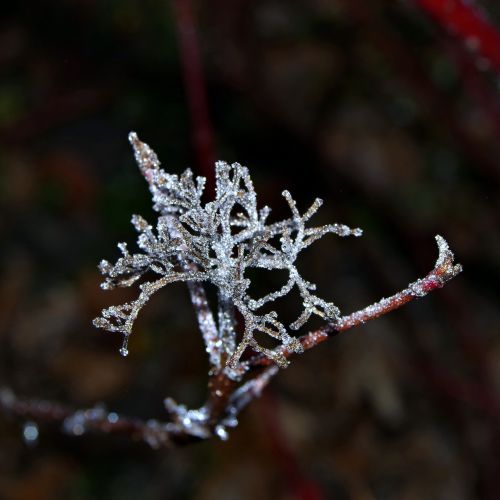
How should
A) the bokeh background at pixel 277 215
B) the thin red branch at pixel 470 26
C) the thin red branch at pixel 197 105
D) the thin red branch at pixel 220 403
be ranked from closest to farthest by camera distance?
the thin red branch at pixel 220 403, the thin red branch at pixel 470 26, the thin red branch at pixel 197 105, the bokeh background at pixel 277 215

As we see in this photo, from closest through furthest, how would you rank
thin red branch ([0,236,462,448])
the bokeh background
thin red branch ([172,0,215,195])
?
thin red branch ([0,236,462,448]) < thin red branch ([172,0,215,195]) < the bokeh background

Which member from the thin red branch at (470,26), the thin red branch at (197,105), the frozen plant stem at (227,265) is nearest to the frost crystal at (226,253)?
the frozen plant stem at (227,265)

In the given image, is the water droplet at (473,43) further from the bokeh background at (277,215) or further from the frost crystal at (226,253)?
the bokeh background at (277,215)

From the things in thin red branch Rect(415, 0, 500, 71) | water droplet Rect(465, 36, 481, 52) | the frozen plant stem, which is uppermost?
thin red branch Rect(415, 0, 500, 71)

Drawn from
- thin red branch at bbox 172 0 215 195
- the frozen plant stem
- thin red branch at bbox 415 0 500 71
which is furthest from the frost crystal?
thin red branch at bbox 172 0 215 195

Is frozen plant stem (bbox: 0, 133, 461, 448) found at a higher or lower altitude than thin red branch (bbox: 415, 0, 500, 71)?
lower

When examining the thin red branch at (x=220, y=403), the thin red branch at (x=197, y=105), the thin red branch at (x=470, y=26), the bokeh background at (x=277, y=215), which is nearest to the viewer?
the thin red branch at (x=220, y=403)

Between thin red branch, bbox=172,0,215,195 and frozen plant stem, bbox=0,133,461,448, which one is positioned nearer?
frozen plant stem, bbox=0,133,461,448

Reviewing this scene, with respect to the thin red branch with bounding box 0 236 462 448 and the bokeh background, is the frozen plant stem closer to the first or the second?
the thin red branch with bounding box 0 236 462 448

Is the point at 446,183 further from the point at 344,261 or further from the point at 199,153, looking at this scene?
the point at 199,153

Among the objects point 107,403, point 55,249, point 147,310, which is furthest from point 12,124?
point 107,403
